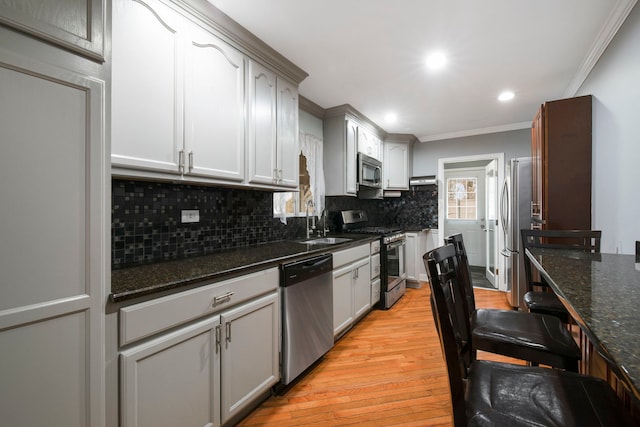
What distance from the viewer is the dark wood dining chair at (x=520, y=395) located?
2.37 ft

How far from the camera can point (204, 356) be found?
4.25 ft

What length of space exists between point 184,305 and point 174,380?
Result: 1.01 feet

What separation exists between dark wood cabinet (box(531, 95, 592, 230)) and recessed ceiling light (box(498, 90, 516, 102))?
62cm

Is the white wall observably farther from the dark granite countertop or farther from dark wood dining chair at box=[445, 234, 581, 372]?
dark wood dining chair at box=[445, 234, 581, 372]

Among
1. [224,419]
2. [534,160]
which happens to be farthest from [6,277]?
[534,160]

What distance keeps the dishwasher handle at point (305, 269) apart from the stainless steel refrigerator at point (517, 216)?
2.32 metres

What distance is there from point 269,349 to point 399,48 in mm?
2293

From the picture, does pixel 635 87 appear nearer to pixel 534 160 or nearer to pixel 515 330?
pixel 534 160

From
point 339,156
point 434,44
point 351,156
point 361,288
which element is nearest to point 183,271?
point 361,288

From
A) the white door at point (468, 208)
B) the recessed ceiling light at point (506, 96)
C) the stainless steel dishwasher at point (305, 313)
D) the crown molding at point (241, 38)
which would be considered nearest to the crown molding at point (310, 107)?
the crown molding at point (241, 38)

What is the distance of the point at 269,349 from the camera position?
66.0 inches

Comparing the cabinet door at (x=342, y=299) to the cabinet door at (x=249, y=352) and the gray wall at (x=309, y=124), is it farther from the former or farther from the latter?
the gray wall at (x=309, y=124)

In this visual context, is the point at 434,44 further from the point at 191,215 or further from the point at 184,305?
the point at 184,305

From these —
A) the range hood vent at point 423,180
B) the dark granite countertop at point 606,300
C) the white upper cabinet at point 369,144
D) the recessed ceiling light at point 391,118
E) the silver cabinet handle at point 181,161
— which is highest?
the recessed ceiling light at point 391,118
